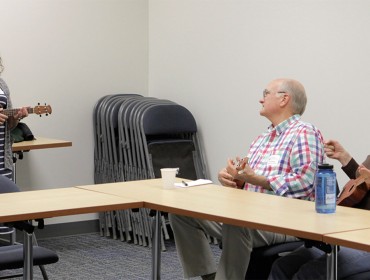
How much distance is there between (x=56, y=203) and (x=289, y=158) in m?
1.34

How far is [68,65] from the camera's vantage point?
7.08 m

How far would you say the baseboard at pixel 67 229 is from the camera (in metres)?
7.04

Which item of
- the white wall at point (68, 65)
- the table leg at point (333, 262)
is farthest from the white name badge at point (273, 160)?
the white wall at point (68, 65)

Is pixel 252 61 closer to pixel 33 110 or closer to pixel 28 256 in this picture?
pixel 33 110

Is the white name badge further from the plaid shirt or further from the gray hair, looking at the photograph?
the gray hair

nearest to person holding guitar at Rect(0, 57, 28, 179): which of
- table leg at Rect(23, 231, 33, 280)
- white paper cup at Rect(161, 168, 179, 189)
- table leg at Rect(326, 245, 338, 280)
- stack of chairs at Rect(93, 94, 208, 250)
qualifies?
stack of chairs at Rect(93, 94, 208, 250)

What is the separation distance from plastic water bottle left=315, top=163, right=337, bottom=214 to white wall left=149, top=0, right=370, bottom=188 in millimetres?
1870

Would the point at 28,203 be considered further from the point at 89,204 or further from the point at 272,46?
the point at 272,46

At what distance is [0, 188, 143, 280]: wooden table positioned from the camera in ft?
12.2

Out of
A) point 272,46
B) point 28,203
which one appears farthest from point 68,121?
point 28,203

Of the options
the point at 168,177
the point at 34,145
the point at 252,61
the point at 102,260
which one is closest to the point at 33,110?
the point at 34,145

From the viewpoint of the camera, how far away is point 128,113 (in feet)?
22.6

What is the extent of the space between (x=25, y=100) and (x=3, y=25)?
0.63 meters

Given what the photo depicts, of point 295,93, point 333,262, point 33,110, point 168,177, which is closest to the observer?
point 333,262
